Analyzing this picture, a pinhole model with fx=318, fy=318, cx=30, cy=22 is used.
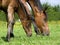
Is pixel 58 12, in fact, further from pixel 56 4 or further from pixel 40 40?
pixel 40 40

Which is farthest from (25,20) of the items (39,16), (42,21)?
(42,21)

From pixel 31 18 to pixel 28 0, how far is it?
1.14 m

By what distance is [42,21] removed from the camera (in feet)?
33.3

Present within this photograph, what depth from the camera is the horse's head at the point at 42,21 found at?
10.1 metres

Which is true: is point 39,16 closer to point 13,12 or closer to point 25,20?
point 25,20

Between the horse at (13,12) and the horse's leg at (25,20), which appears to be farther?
the horse's leg at (25,20)

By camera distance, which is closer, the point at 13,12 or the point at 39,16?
the point at 13,12

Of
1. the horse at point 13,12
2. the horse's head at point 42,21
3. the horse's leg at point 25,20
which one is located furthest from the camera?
the horse's head at point 42,21

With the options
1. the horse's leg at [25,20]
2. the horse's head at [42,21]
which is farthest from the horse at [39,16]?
the horse's leg at [25,20]

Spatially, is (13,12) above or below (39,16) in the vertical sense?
above

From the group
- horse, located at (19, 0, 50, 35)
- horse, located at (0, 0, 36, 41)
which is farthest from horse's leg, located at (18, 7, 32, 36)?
horse, located at (19, 0, 50, 35)

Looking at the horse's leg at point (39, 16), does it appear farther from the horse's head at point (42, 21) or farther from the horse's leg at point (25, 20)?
the horse's leg at point (25, 20)

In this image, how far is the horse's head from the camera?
33.1ft

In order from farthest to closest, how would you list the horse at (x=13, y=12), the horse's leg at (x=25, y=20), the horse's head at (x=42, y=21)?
the horse's head at (x=42, y=21) < the horse's leg at (x=25, y=20) < the horse at (x=13, y=12)
